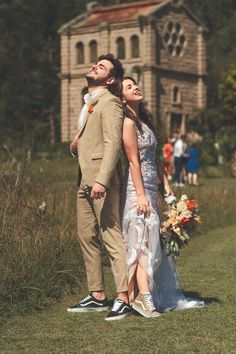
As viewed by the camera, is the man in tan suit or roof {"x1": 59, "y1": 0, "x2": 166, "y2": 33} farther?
roof {"x1": 59, "y1": 0, "x2": 166, "y2": 33}

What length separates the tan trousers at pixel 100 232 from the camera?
7.40m

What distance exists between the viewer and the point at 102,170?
7.14 m

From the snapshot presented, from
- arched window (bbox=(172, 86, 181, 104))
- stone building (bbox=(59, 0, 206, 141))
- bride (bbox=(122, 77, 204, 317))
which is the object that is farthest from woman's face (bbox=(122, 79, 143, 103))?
arched window (bbox=(172, 86, 181, 104))

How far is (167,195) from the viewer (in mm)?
7953

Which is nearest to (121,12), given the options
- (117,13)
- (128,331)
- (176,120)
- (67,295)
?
(117,13)

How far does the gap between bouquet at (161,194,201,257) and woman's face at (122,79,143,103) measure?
891mm

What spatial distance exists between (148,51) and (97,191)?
191 feet

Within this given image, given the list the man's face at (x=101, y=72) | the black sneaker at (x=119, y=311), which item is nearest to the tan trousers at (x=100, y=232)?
the black sneaker at (x=119, y=311)

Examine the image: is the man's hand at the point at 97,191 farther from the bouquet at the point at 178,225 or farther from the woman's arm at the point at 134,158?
the bouquet at the point at 178,225

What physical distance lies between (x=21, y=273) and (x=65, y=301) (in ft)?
1.56

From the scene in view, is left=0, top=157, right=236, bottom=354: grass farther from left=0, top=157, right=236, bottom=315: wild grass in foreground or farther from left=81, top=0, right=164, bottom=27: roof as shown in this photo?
left=81, top=0, right=164, bottom=27: roof

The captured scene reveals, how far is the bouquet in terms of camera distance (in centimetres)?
759

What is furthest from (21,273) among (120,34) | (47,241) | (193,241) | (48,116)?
(48,116)

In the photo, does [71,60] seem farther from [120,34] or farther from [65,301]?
[65,301]
